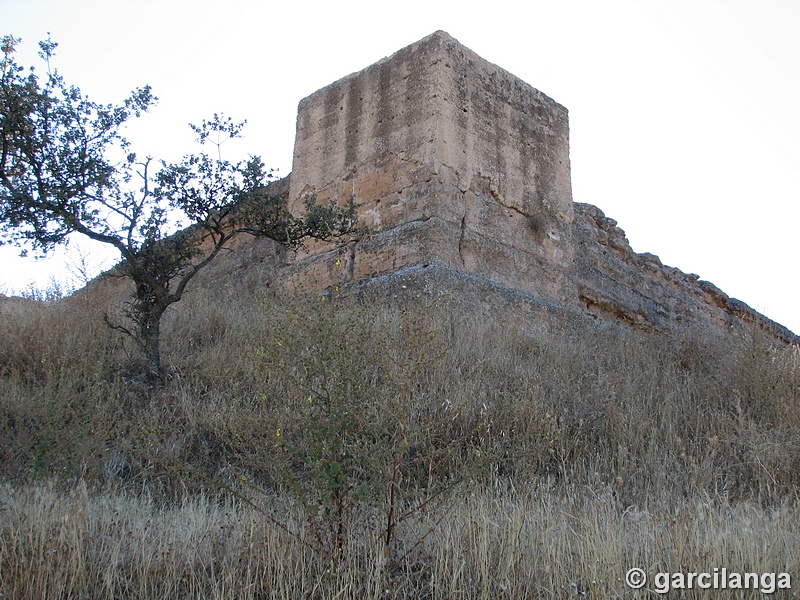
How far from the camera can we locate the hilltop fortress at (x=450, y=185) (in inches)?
275

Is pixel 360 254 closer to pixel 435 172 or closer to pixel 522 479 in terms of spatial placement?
pixel 435 172

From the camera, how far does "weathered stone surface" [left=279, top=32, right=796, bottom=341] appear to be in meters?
7.05

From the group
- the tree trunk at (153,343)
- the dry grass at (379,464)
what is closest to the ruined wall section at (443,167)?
the dry grass at (379,464)

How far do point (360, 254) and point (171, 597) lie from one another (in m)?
4.90

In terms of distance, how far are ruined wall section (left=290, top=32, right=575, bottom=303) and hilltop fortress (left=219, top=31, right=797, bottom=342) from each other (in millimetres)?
14

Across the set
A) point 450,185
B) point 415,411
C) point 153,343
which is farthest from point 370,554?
point 450,185

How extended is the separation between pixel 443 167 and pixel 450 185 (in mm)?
197

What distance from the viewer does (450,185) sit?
7.10 m

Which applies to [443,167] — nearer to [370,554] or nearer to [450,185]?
[450,185]

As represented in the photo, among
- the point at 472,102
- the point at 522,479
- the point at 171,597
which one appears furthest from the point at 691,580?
the point at 472,102

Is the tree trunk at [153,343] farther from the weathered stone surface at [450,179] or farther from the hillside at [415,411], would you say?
the weathered stone surface at [450,179]

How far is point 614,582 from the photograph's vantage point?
2.53m

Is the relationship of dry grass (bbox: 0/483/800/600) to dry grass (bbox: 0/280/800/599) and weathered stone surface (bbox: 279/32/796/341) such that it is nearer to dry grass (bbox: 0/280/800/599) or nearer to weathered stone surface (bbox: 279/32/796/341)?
dry grass (bbox: 0/280/800/599)

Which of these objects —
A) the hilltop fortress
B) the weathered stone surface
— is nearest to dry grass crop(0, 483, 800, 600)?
the hilltop fortress
